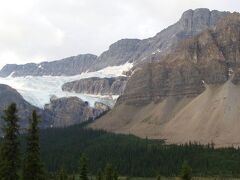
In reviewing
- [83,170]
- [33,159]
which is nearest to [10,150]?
[33,159]

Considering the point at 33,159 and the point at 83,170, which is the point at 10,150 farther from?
the point at 83,170

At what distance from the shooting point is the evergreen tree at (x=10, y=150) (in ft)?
139

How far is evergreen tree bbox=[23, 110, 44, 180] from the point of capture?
142ft

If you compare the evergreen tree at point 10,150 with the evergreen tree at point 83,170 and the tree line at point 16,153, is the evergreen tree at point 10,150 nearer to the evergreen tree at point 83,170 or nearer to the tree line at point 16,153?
the tree line at point 16,153

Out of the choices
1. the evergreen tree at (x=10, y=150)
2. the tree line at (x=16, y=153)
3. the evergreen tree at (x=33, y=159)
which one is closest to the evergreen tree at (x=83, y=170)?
the tree line at (x=16, y=153)

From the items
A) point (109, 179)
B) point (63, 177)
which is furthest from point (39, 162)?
point (63, 177)

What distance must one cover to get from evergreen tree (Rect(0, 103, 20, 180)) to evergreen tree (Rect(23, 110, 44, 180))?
0.83 meters

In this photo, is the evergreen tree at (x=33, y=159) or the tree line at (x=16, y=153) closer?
the tree line at (x=16, y=153)

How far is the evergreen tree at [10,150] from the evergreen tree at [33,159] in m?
0.83

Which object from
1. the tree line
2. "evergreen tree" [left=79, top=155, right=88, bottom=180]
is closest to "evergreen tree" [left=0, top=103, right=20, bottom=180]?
the tree line

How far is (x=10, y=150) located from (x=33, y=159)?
1.85m

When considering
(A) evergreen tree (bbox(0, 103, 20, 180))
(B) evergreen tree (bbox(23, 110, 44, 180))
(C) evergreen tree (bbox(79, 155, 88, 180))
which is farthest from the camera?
(C) evergreen tree (bbox(79, 155, 88, 180))

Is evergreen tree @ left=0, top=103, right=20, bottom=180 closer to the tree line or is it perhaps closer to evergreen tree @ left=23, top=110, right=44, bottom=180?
the tree line

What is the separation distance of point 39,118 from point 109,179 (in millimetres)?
46862
